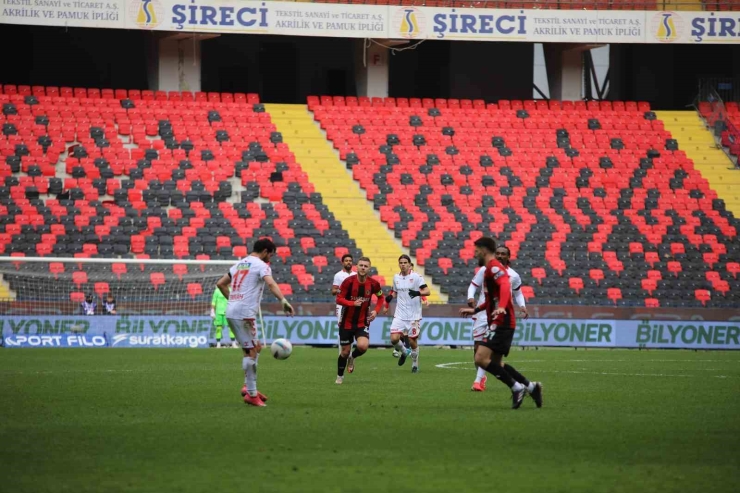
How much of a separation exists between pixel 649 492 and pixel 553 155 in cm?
3383

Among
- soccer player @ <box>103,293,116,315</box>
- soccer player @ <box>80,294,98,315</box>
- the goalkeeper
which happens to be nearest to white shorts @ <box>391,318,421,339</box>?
the goalkeeper

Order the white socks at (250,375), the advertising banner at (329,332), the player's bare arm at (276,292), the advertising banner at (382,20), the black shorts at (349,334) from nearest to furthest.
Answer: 1. the player's bare arm at (276,292)
2. the white socks at (250,375)
3. the black shorts at (349,334)
4. the advertising banner at (329,332)
5. the advertising banner at (382,20)

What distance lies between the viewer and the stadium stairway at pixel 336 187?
1404 inches

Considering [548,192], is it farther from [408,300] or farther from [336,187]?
[408,300]

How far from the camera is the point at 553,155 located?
4088cm

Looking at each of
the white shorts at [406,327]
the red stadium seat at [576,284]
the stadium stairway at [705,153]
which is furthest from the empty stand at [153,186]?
the stadium stairway at [705,153]

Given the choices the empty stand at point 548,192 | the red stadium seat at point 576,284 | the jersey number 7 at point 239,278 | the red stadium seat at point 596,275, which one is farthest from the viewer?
the empty stand at point 548,192

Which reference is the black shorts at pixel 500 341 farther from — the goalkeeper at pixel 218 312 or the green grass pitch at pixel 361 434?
the goalkeeper at pixel 218 312

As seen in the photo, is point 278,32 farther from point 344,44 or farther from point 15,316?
point 15,316

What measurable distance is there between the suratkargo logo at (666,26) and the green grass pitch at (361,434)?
25.7 metres

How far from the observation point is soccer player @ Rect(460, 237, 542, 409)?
1284cm

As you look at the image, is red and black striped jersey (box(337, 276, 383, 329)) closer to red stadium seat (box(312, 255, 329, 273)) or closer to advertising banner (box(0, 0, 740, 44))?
red stadium seat (box(312, 255, 329, 273))

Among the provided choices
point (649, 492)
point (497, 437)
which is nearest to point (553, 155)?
point (497, 437)

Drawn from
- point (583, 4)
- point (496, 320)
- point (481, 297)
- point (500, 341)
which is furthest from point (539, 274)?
point (496, 320)
